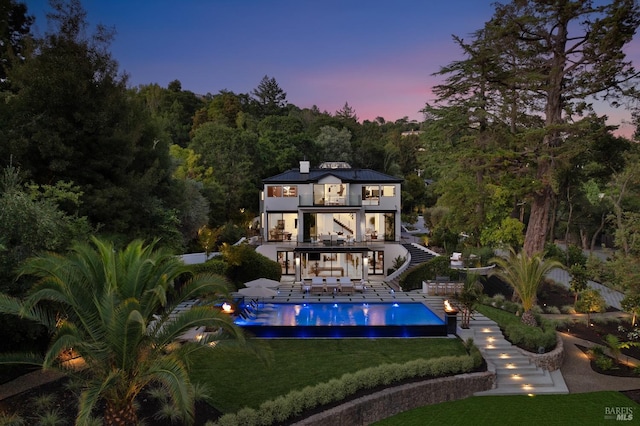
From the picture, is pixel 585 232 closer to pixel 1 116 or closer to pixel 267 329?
pixel 267 329

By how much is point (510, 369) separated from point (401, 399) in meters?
5.48

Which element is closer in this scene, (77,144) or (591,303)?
(77,144)

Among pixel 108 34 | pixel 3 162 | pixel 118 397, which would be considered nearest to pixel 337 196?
pixel 108 34

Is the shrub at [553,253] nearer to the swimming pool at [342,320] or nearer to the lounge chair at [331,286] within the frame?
the swimming pool at [342,320]

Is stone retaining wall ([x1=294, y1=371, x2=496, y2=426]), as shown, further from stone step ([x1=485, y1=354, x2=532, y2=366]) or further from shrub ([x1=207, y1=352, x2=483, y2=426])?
stone step ([x1=485, y1=354, x2=532, y2=366])

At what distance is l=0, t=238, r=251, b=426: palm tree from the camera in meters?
8.17

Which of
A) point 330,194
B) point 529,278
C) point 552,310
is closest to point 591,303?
point 552,310

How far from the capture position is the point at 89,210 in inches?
715

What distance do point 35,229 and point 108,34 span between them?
1181 centimetres

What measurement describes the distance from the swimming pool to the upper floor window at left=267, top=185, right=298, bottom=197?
39.4 feet

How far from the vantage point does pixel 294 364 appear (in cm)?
1422

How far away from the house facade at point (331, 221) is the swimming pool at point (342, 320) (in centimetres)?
823

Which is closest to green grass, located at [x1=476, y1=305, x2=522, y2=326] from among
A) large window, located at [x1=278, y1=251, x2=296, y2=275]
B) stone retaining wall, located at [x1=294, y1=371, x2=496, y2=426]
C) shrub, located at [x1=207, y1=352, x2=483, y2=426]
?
shrub, located at [x1=207, y1=352, x2=483, y2=426]

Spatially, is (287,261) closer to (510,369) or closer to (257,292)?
(257,292)
